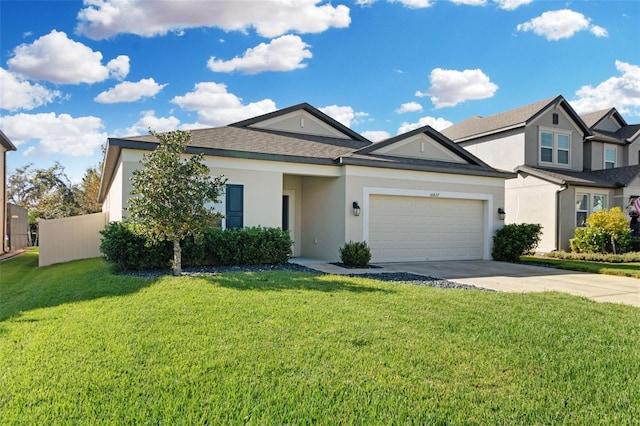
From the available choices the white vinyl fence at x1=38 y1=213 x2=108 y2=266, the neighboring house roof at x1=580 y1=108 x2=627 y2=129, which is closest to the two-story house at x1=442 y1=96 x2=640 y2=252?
the neighboring house roof at x1=580 y1=108 x2=627 y2=129

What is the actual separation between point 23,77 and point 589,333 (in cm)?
1749

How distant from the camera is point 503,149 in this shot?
2005 cm

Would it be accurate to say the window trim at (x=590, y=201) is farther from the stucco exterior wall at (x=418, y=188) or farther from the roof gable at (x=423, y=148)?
the roof gable at (x=423, y=148)

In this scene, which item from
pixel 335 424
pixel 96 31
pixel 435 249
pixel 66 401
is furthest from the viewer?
pixel 435 249

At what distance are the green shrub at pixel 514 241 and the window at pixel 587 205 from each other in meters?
5.63

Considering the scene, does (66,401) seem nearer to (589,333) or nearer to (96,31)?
(589,333)

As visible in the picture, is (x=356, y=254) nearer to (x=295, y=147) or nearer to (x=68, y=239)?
(x=295, y=147)

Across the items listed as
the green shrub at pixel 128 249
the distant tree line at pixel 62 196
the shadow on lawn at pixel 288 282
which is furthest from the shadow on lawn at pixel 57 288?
the distant tree line at pixel 62 196

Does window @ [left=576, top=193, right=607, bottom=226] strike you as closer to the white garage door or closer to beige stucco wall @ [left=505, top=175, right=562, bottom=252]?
beige stucco wall @ [left=505, top=175, right=562, bottom=252]

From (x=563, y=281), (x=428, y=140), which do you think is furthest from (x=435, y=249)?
(x=563, y=281)

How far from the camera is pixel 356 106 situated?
1788 centimetres

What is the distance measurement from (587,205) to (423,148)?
9896 mm

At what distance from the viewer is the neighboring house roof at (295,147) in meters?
11.4

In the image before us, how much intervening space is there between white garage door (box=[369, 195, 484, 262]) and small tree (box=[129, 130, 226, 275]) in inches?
234
